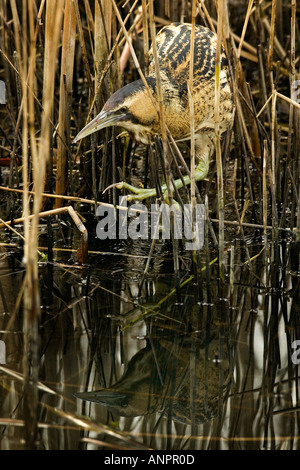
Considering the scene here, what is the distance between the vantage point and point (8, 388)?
6.58 feet

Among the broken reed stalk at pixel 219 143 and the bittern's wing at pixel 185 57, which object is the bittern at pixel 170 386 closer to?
the broken reed stalk at pixel 219 143

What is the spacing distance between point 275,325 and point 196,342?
0.30 m

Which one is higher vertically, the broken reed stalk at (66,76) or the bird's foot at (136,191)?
the broken reed stalk at (66,76)

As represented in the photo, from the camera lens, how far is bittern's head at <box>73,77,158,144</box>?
2.72 metres

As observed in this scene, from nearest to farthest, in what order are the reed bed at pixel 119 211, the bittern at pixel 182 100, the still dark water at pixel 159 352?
the reed bed at pixel 119 211
the still dark water at pixel 159 352
the bittern at pixel 182 100

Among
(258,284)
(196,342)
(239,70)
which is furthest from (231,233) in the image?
(196,342)

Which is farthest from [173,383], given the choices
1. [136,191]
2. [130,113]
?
[130,113]

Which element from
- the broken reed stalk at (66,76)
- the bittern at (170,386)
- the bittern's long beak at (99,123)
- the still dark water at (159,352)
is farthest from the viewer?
the broken reed stalk at (66,76)

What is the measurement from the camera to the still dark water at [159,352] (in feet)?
6.19

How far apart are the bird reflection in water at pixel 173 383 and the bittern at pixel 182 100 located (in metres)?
0.87

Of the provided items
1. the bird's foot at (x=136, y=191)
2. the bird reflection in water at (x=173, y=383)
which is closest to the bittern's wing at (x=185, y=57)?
the bird's foot at (x=136, y=191)

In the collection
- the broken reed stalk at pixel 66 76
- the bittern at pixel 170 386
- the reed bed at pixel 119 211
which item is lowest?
the bittern at pixel 170 386

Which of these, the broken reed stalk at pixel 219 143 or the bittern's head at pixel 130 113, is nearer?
the broken reed stalk at pixel 219 143

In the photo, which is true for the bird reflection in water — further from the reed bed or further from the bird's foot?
the bird's foot
